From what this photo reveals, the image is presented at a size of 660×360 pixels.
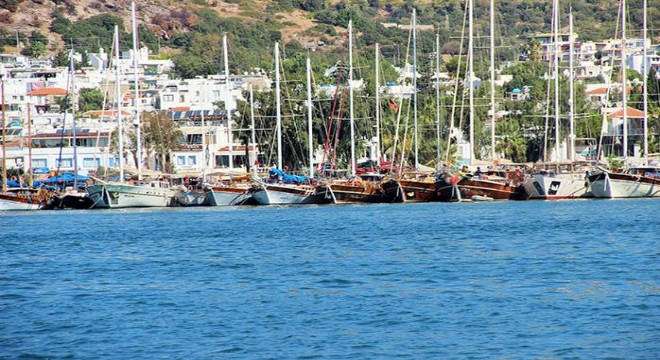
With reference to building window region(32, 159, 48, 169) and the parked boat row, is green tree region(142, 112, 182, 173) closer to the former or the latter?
building window region(32, 159, 48, 169)

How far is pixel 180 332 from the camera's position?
26156mm

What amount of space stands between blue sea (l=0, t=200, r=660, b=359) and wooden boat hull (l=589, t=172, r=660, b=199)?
440 inches

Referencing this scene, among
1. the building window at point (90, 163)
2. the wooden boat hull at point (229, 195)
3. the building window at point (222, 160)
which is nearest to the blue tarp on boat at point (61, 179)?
the building window at point (90, 163)

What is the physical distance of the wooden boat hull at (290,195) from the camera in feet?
237

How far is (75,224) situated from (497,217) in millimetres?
20470

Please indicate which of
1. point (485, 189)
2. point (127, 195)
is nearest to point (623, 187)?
point (485, 189)

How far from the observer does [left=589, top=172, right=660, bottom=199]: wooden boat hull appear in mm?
67125

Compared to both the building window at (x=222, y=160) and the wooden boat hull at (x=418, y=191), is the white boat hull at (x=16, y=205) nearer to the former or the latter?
the wooden boat hull at (x=418, y=191)

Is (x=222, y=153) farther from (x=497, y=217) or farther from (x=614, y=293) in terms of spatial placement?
(x=614, y=293)

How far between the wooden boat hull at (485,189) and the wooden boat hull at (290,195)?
779 cm

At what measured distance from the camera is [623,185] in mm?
67312

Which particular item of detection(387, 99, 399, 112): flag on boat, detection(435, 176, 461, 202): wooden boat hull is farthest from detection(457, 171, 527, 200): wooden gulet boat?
detection(387, 99, 399, 112): flag on boat

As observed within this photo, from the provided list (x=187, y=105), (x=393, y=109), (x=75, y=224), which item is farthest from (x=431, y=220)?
(x=187, y=105)

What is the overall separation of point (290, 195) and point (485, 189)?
11.0 metres
